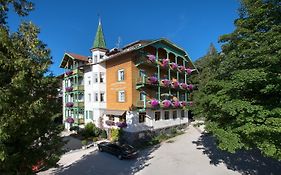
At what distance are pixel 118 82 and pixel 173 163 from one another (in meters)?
13.8

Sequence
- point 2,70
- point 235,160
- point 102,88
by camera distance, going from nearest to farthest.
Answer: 1. point 2,70
2. point 235,160
3. point 102,88

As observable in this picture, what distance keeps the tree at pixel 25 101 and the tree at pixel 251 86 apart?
9.42 m

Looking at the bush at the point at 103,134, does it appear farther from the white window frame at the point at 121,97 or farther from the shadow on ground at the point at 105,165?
Answer: the shadow on ground at the point at 105,165

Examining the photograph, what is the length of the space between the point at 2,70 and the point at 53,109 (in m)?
2.34

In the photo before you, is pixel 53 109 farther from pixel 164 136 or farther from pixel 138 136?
pixel 164 136

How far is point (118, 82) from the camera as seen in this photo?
2834 cm

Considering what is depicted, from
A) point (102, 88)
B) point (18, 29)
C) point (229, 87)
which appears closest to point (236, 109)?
point (229, 87)

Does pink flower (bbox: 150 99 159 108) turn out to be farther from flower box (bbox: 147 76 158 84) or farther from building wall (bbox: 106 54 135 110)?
building wall (bbox: 106 54 135 110)

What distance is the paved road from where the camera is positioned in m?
16.9

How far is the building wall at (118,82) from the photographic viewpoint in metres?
26.4

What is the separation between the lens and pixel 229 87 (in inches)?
495

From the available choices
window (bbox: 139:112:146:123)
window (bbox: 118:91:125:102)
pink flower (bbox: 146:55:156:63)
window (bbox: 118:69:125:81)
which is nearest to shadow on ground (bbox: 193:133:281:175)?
window (bbox: 139:112:146:123)

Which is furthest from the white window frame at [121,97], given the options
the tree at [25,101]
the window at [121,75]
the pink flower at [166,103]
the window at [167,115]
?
the tree at [25,101]

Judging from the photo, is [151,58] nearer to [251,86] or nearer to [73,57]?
[73,57]
